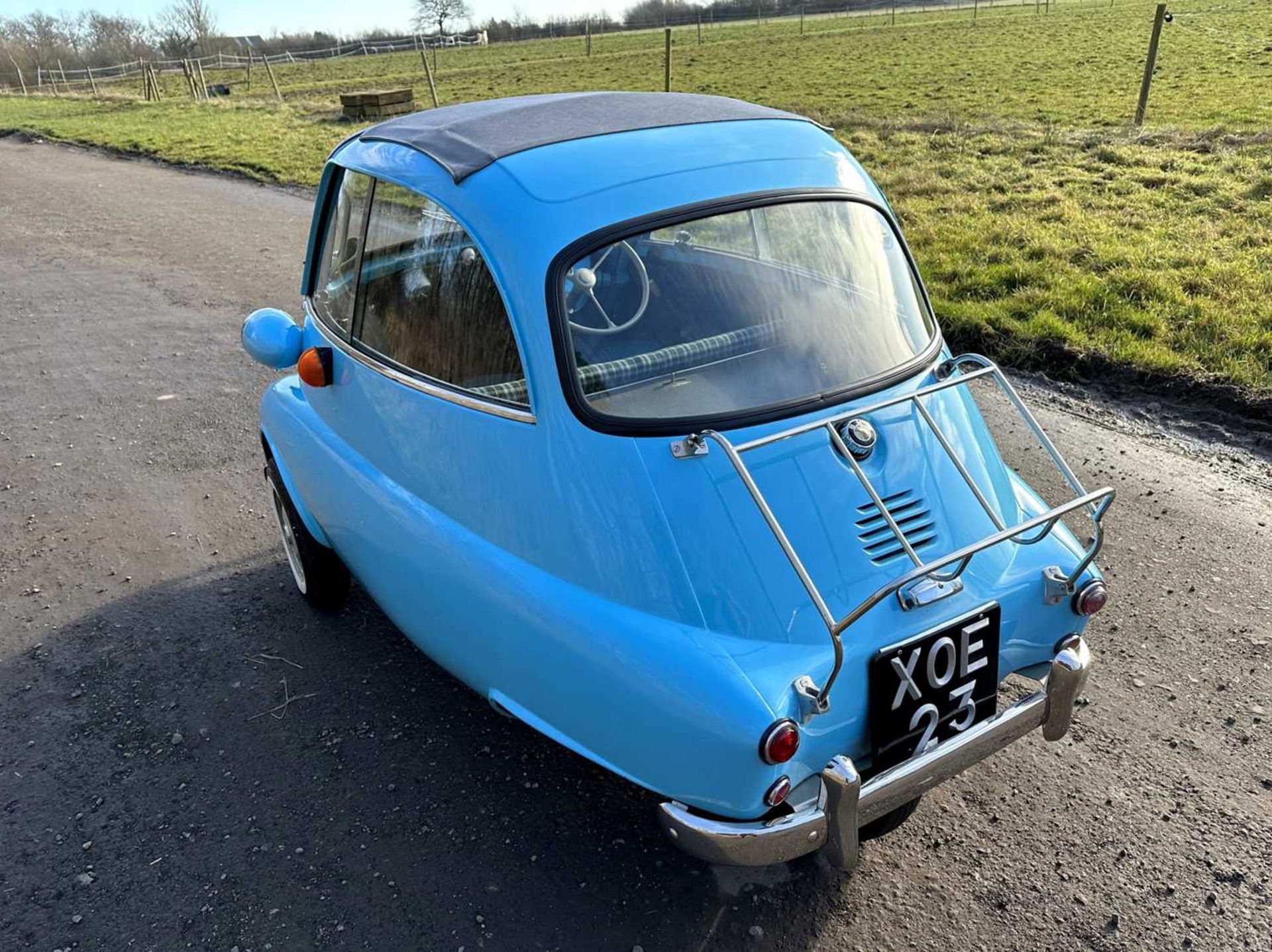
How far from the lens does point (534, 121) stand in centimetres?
314

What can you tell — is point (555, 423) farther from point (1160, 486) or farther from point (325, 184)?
point (1160, 486)

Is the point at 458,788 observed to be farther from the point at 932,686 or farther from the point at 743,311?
the point at 743,311

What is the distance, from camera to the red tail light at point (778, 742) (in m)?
2.12

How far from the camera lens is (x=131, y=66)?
51938 mm

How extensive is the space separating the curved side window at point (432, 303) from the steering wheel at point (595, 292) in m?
0.25

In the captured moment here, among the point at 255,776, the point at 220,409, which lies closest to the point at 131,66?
the point at 220,409

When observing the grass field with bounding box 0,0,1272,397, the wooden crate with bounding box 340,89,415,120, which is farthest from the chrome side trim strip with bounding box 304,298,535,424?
the wooden crate with bounding box 340,89,415,120

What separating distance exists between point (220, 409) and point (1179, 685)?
210 inches

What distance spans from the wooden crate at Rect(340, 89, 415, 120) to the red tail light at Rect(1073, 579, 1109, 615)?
17886 millimetres

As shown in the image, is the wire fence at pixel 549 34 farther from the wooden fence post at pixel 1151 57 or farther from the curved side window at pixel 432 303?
the curved side window at pixel 432 303

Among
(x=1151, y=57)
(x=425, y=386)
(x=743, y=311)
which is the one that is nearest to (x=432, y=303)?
(x=425, y=386)

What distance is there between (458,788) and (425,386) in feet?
4.18

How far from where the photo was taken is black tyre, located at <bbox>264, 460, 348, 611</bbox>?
3770 millimetres

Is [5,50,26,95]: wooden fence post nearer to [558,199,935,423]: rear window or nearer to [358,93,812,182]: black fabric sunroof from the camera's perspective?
[358,93,812,182]: black fabric sunroof
